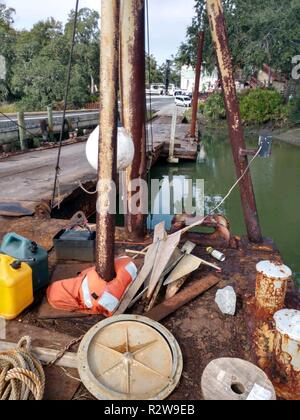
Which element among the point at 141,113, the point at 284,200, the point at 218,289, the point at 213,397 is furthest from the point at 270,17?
the point at 213,397

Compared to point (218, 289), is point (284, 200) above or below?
below

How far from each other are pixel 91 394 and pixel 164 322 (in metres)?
0.98

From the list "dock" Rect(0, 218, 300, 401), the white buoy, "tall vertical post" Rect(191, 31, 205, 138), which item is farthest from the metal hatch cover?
"tall vertical post" Rect(191, 31, 205, 138)

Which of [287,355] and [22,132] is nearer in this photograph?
[287,355]

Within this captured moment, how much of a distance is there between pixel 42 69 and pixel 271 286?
27239 mm

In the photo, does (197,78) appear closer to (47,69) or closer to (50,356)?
(47,69)

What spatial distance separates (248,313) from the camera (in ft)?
10.5

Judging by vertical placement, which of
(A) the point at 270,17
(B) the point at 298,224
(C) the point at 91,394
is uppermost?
(A) the point at 270,17

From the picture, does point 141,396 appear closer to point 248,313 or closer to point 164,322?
point 164,322

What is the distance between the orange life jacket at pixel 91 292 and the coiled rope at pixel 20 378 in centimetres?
87

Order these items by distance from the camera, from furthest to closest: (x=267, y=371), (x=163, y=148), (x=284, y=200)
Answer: (x=163, y=148)
(x=284, y=200)
(x=267, y=371)

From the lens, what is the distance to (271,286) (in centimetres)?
299

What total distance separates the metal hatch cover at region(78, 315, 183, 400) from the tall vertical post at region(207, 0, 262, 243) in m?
2.47

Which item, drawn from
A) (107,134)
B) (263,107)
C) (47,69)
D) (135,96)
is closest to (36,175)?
(135,96)
